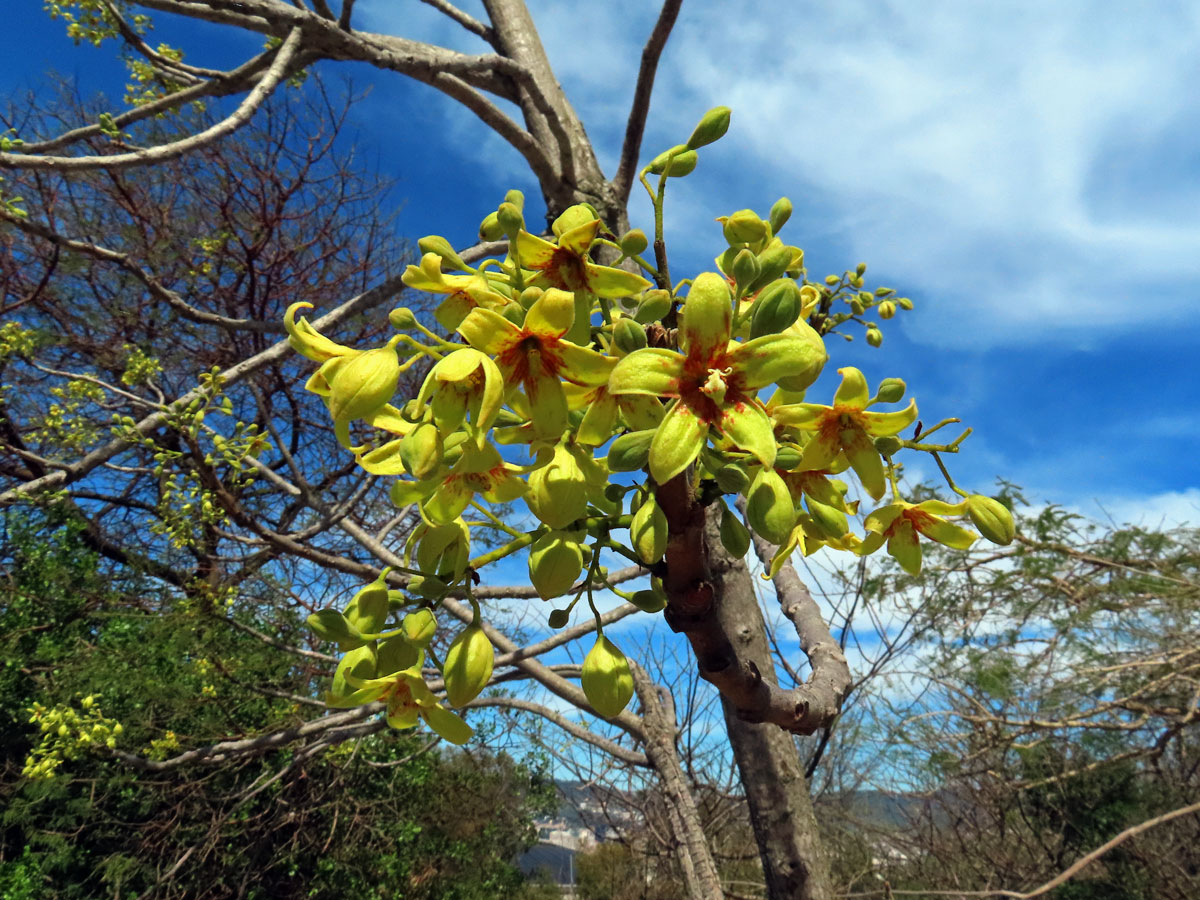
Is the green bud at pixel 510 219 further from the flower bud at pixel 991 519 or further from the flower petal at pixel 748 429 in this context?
the flower bud at pixel 991 519

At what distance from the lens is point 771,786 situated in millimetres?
1736

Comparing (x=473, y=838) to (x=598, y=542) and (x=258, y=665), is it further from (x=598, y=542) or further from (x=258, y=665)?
(x=598, y=542)

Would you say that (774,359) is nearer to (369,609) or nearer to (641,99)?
(369,609)

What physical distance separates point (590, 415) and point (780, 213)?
1.39 feet

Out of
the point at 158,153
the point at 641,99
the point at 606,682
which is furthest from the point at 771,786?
the point at 158,153

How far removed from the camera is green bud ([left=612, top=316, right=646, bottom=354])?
65 centimetres

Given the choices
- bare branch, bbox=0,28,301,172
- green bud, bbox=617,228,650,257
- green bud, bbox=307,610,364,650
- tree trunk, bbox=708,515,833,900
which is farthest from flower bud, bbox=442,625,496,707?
bare branch, bbox=0,28,301,172

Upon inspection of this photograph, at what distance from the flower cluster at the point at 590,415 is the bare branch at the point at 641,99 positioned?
2032mm

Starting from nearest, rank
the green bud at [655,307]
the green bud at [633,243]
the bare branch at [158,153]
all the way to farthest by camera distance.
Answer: the green bud at [655,307] < the green bud at [633,243] < the bare branch at [158,153]

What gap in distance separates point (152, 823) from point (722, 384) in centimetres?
670

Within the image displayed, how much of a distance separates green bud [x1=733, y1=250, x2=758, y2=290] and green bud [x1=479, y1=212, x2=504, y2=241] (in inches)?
13.5

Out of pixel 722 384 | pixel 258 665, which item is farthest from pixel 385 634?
pixel 258 665

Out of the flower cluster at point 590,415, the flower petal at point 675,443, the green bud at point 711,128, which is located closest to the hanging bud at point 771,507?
the flower cluster at point 590,415

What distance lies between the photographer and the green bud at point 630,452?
25.3 inches
